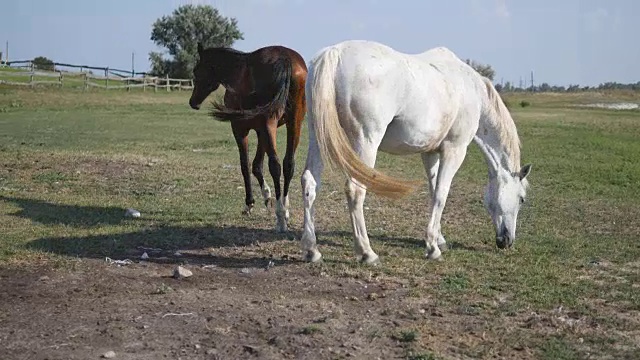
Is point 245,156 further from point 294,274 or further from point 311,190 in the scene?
point 294,274

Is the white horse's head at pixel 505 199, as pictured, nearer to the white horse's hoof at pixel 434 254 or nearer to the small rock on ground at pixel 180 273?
the white horse's hoof at pixel 434 254

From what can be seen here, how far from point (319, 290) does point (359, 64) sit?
194 centimetres

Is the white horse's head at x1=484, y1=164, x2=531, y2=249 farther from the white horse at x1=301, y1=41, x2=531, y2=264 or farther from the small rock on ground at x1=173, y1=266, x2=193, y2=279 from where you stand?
the small rock on ground at x1=173, y1=266, x2=193, y2=279

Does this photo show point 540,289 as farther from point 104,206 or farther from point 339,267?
point 104,206

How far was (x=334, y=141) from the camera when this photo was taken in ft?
20.6

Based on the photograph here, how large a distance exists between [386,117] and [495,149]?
1.88 metres

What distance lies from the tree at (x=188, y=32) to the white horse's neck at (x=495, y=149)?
59.4 m

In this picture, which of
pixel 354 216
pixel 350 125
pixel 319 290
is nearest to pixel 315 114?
pixel 350 125

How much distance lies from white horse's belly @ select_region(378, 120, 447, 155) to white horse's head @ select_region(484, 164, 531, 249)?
1102 millimetres

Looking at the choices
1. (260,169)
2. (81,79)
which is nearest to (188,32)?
(81,79)

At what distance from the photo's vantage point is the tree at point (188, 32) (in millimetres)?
65938

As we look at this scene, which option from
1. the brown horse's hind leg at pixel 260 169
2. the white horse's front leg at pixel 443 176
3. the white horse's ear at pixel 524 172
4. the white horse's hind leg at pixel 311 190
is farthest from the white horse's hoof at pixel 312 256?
the brown horse's hind leg at pixel 260 169

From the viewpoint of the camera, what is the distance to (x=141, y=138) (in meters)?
20.6

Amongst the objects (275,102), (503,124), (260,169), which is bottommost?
(260,169)
